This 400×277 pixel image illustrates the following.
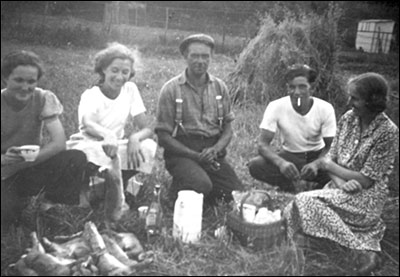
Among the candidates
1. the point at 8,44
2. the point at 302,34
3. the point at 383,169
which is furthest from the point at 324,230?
the point at 302,34

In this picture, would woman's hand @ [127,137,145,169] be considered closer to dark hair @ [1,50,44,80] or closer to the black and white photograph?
the black and white photograph

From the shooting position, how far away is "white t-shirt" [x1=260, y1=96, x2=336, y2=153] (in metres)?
3.82

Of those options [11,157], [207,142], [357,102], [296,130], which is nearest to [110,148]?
[11,157]

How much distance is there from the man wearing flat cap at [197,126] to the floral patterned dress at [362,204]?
90 cm

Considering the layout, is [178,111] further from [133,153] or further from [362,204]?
[362,204]

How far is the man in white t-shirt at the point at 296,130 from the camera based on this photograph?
373 centimetres

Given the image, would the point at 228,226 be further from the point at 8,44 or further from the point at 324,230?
the point at 8,44

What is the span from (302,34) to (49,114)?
486 cm

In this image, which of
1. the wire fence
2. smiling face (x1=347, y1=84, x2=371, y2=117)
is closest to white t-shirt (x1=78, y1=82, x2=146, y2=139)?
the wire fence

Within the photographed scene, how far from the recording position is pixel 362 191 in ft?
10.00

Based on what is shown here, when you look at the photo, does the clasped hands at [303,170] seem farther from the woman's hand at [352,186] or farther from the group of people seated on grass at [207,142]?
the woman's hand at [352,186]

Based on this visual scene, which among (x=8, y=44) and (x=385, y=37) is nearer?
(x=8, y=44)

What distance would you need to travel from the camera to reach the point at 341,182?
10.4ft

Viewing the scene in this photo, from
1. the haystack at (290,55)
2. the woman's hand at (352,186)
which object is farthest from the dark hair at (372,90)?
the haystack at (290,55)
